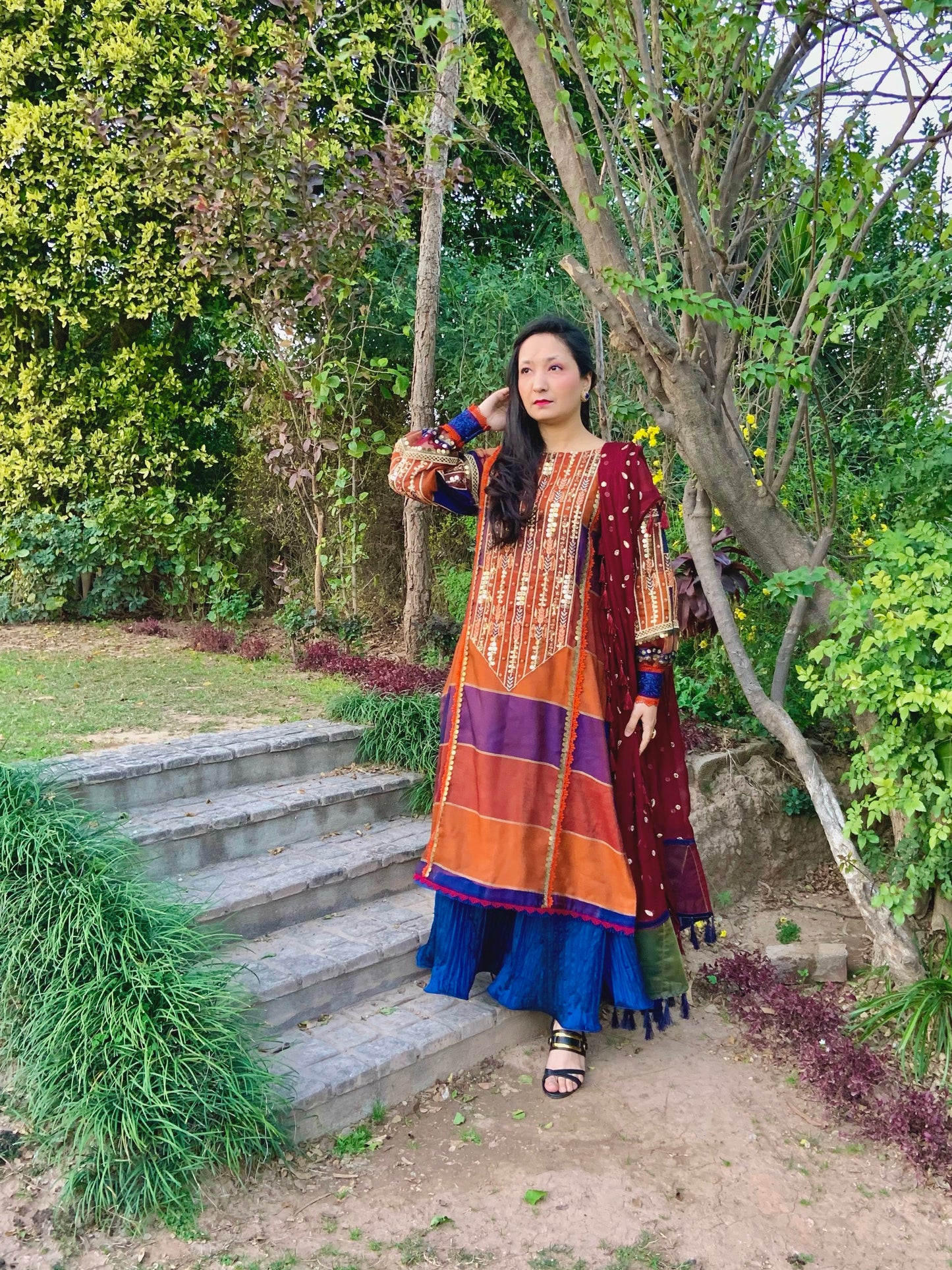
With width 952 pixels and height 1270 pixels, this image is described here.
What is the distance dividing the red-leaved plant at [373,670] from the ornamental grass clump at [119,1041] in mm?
1990

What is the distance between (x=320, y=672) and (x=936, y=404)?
3434 mm

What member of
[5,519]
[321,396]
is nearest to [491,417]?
[321,396]

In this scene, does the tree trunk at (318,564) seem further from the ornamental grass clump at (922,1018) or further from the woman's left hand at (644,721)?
the ornamental grass clump at (922,1018)

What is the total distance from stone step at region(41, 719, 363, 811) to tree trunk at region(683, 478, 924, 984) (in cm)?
166

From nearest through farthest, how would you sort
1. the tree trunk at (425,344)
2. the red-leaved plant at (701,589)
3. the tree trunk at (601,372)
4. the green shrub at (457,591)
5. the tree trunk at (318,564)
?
1. the red-leaved plant at (701,589)
2. the tree trunk at (601,372)
3. the tree trunk at (425,344)
4. the green shrub at (457,591)
5. the tree trunk at (318,564)

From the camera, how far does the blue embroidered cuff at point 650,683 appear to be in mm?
2803

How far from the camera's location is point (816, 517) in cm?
323

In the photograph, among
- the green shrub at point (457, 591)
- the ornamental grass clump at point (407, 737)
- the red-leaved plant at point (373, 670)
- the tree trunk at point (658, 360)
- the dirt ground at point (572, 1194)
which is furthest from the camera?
the green shrub at point (457, 591)

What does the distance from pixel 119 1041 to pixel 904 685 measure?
2.17 m

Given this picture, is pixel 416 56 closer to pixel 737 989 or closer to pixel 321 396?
pixel 321 396

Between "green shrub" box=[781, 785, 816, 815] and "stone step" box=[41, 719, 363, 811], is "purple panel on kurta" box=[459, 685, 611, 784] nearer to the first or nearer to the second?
"stone step" box=[41, 719, 363, 811]

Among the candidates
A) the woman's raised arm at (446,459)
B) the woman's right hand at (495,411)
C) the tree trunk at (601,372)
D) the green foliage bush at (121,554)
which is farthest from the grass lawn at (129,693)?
the woman's right hand at (495,411)

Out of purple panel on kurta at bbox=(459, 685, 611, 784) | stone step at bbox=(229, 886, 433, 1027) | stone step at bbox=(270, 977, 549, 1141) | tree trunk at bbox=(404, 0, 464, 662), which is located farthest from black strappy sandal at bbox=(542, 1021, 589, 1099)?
tree trunk at bbox=(404, 0, 464, 662)

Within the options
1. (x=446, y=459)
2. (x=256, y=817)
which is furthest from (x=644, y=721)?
(x=256, y=817)
